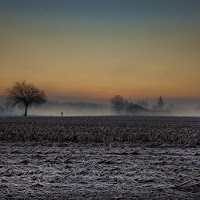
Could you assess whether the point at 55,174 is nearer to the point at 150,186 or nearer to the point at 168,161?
the point at 150,186

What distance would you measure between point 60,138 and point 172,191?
1178cm

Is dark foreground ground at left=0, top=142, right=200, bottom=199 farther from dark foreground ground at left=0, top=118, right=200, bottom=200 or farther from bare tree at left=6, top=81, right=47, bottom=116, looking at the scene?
bare tree at left=6, top=81, right=47, bottom=116

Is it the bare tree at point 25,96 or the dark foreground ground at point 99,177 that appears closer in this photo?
the dark foreground ground at point 99,177

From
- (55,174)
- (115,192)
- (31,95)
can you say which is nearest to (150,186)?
(115,192)

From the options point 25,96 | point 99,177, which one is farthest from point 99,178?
point 25,96

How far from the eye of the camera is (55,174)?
7.62m

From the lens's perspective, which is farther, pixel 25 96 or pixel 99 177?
pixel 25 96

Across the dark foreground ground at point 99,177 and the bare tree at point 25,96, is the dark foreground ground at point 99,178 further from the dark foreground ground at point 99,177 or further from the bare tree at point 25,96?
the bare tree at point 25,96

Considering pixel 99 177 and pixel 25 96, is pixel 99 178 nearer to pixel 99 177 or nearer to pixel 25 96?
pixel 99 177

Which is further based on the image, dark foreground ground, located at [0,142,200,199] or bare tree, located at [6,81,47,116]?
bare tree, located at [6,81,47,116]

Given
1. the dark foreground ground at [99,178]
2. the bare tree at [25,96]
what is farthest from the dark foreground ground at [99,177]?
the bare tree at [25,96]

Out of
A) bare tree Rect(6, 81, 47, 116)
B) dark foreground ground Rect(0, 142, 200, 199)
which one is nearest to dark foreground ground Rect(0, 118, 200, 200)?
dark foreground ground Rect(0, 142, 200, 199)

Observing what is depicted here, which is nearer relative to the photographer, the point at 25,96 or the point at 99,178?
the point at 99,178

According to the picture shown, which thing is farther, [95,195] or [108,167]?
[108,167]
